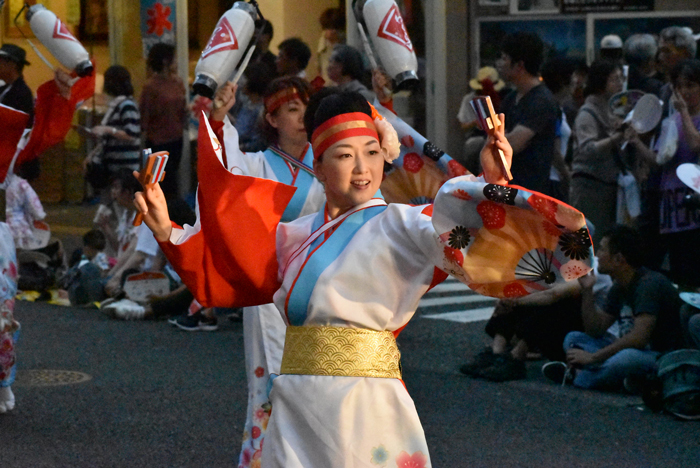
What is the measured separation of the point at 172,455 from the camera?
15.7ft

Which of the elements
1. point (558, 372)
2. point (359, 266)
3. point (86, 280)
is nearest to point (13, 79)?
point (86, 280)

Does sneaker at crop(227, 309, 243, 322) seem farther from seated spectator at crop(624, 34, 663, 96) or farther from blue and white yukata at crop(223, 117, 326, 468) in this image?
blue and white yukata at crop(223, 117, 326, 468)

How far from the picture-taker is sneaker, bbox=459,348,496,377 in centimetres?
631

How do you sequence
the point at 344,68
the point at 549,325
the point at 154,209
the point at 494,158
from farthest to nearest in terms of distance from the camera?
the point at 344,68, the point at 549,325, the point at 154,209, the point at 494,158

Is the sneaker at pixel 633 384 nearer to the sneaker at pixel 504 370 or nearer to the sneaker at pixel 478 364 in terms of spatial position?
the sneaker at pixel 504 370

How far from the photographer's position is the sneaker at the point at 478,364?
6.31 m

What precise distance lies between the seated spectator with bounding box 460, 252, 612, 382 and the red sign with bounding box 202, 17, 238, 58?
2.95 m

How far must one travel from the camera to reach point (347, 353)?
8.87ft

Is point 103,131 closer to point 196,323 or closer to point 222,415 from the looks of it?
point 196,323

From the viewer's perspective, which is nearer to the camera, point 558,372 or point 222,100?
point 222,100

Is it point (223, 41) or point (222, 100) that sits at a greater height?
point (223, 41)

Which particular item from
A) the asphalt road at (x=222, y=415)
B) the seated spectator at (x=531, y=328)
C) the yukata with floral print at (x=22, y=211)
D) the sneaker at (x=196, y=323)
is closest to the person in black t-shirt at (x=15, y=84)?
the yukata with floral print at (x=22, y=211)

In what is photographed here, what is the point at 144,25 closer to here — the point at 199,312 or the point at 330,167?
the point at 199,312

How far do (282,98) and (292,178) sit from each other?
36 centimetres
